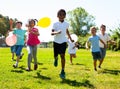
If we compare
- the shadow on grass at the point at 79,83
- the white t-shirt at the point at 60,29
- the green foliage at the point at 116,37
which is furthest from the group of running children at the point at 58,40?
the green foliage at the point at 116,37

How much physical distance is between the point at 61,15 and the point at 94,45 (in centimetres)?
373

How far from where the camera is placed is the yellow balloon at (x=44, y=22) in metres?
12.5

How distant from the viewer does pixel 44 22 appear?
12.6m

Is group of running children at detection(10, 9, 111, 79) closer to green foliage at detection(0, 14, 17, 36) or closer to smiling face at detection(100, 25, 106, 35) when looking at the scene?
smiling face at detection(100, 25, 106, 35)

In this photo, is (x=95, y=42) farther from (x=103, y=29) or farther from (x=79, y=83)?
(x=79, y=83)

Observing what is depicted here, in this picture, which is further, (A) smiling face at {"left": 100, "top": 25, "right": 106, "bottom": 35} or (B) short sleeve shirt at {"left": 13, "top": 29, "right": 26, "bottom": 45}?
(A) smiling face at {"left": 100, "top": 25, "right": 106, "bottom": 35}

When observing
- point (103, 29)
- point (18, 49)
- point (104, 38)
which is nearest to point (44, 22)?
point (18, 49)

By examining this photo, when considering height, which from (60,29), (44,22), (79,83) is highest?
(44,22)

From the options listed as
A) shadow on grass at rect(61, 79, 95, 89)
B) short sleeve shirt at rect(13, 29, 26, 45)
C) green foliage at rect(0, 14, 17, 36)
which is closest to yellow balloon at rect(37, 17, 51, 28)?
short sleeve shirt at rect(13, 29, 26, 45)

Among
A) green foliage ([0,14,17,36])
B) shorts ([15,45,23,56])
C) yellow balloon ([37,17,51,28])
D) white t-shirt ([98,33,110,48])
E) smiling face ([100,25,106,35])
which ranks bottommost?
shorts ([15,45,23,56])

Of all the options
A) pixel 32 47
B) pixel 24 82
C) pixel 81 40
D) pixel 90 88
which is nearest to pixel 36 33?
pixel 32 47

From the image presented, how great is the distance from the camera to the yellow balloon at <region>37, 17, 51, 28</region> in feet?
41.0

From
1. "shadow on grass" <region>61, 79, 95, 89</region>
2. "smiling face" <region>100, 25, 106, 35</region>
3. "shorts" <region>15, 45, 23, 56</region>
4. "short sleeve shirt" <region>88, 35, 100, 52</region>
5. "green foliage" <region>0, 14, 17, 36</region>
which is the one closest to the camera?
"shadow on grass" <region>61, 79, 95, 89</region>

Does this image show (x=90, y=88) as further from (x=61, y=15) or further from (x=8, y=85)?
(x=61, y=15)
